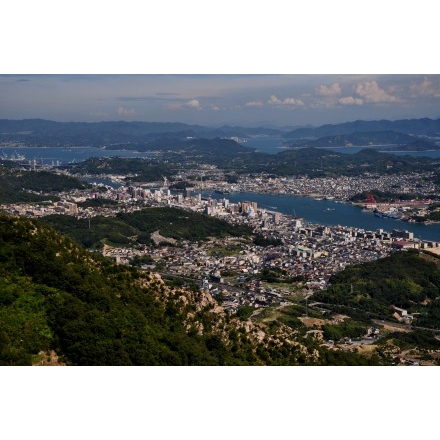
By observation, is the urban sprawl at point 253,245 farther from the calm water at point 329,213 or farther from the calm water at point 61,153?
the calm water at point 61,153

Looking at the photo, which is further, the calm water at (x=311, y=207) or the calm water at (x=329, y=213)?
the calm water at (x=311, y=207)

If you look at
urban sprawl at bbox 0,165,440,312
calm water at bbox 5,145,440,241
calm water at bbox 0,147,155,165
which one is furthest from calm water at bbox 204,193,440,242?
calm water at bbox 0,147,155,165

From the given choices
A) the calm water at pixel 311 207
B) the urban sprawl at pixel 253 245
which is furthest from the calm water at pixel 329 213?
the urban sprawl at pixel 253 245

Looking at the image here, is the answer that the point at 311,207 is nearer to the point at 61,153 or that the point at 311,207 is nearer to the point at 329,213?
the point at 329,213

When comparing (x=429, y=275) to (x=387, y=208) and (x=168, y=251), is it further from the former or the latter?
(x=387, y=208)

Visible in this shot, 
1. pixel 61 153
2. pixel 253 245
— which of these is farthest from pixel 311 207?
pixel 61 153

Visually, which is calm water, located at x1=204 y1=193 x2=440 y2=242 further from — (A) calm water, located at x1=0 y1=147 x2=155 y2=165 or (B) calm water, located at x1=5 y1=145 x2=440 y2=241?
(A) calm water, located at x1=0 y1=147 x2=155 y2=165

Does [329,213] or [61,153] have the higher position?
[61,153]

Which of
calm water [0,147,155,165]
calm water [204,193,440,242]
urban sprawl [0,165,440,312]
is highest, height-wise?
calm water [0,147,155,165]

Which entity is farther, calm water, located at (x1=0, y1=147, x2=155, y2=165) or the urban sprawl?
calm water, located at (x1=0, y1=147, x2=155, y2=165)

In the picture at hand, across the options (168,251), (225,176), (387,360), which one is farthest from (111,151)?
(387,360)
